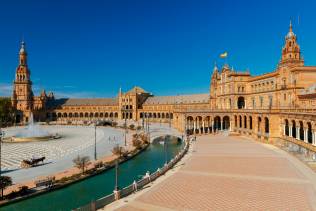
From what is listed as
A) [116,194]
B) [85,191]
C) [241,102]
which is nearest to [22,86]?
[241,102]

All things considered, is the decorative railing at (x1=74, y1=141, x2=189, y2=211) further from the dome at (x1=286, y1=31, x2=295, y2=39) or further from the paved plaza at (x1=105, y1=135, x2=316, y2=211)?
the dome at (x1=286, y1=31, x2=295, y2=39)

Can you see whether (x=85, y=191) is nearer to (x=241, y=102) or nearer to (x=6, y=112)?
(x=241, y=102)

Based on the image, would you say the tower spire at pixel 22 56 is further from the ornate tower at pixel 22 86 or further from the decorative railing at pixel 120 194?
the decorative railing at pixel 120 194

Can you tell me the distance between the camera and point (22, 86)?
501 feet

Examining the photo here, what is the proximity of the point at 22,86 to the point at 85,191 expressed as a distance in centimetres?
13207

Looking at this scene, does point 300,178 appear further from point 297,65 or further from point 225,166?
point 297,65

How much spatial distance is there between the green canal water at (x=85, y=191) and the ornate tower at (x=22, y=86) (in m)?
116

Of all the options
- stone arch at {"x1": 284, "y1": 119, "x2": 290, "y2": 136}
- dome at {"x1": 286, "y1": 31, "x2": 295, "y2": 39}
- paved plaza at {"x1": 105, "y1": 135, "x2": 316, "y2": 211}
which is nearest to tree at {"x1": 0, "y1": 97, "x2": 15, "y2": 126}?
stone arch at {"x1": 284, "y1": 119, "x2": 290, "y2": 136}

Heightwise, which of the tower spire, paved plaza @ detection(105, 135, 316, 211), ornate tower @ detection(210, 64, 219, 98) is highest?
the tower spire

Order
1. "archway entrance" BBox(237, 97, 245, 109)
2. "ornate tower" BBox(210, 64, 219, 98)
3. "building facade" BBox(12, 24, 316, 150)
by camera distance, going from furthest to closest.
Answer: "ornate tower" BBox(210, 64, 219, 98) → "archway entrance" BBox(237, 97, 245, 109) → "building facade" BBox(12, 24, 316, 150)

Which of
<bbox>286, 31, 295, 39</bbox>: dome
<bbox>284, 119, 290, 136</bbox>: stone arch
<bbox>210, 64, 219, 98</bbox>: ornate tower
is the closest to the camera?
<bbox>284, 119, 290, 136</bbox>: stone arch

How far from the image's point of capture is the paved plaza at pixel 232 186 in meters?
26.7


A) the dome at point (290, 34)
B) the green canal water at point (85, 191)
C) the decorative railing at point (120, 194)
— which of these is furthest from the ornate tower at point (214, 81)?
the decorative railing at point (120, 194)

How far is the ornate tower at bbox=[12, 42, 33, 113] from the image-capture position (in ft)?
497
